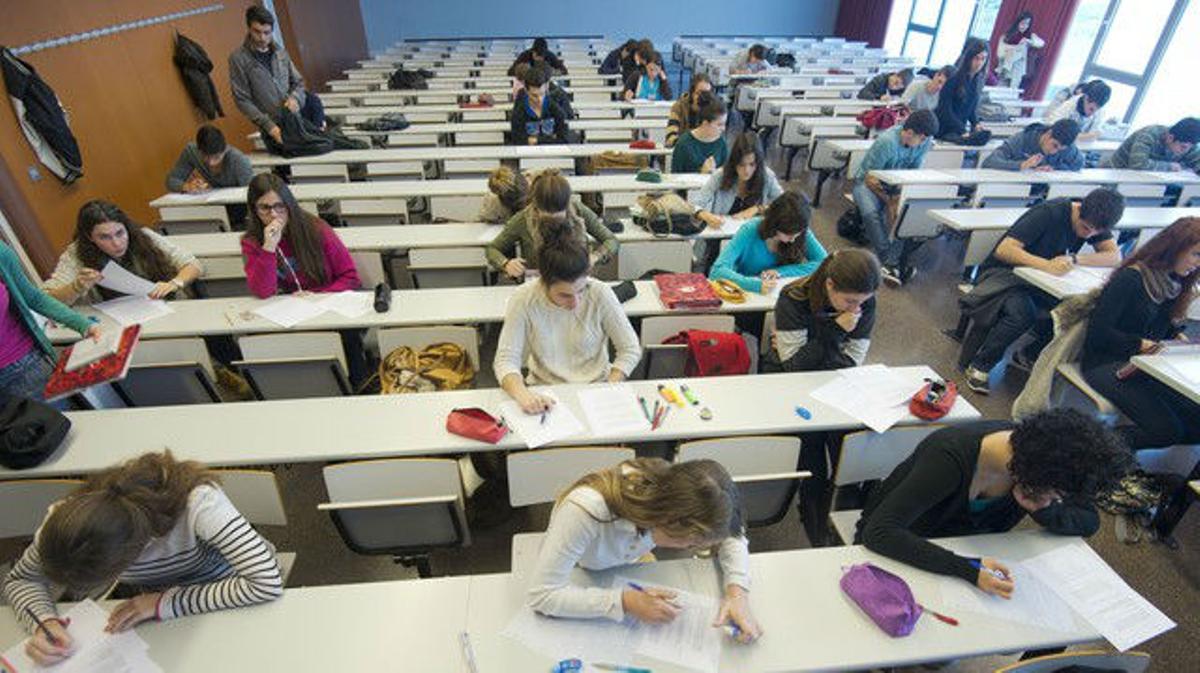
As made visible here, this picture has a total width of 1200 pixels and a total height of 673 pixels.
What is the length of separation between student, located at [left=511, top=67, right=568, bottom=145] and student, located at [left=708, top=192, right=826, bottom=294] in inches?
134

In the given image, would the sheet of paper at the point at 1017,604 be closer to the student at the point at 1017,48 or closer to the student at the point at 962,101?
the student at the point at 962,101

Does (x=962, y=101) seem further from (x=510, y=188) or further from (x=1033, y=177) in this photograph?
(x=510, y=188)

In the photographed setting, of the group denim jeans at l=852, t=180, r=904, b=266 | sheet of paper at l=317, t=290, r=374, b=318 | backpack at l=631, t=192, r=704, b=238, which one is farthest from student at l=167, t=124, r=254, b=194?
denim jeans at l=852, t=180, r=904, b=266

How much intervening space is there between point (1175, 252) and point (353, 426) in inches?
155

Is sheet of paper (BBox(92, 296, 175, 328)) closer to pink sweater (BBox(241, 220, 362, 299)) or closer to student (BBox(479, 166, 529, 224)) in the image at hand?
pink sweater (BBox(241, 220, 362, 299))

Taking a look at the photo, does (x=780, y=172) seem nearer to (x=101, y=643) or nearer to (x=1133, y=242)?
(x=1133, y=242)

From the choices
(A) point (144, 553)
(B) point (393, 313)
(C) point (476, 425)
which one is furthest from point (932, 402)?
(A) point (144, 553)

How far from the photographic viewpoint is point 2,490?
80.4 inches

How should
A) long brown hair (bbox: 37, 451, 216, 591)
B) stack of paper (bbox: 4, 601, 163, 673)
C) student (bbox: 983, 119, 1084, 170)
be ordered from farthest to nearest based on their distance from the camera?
student (bbox: 983, 119, 1084, 170)
stack of paper (bbox: 4, 601, 163, 673)
long brown hair (bbox: 37, 451, 216, 591)

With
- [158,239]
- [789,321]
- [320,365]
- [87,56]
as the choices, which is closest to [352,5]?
[87,56]

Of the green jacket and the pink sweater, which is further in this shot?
the green jacket

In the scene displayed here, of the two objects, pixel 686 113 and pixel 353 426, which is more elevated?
pixel 686 113

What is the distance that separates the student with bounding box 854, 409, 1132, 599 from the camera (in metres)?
1.59

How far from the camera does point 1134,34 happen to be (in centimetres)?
767
